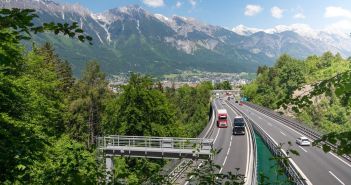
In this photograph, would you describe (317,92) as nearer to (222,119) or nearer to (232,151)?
(232,151)

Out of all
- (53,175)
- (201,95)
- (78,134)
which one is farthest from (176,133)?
(201,95)

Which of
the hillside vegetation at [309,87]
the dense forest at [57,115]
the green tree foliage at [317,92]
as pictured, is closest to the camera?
the green tree foliage at [317,92]

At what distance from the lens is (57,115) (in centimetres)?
4381

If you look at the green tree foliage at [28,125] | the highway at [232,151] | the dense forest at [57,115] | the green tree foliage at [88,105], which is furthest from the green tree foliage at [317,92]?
the green tree foliage at [88,105]

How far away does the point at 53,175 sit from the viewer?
7.36 meters

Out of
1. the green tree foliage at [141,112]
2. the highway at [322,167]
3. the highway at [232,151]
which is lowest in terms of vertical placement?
the highway at [232,151]

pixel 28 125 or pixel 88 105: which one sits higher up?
pixel 28 125

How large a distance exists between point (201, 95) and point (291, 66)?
119 feet

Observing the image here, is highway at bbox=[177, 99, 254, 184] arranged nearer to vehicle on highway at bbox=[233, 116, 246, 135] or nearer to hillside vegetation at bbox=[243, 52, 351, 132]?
vehicle on highway at bbox=[233, 116, 246, 135]

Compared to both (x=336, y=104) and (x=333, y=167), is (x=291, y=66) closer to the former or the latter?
(x=336, y=104)

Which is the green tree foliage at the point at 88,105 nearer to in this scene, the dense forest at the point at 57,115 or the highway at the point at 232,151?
the dense forest at the point at 57,115

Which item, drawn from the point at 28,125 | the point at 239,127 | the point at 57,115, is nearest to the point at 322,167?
the point at 239,127

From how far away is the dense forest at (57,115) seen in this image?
7.04m

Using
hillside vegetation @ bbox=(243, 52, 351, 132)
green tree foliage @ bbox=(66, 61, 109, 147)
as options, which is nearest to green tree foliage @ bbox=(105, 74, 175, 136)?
green tree foliage @ bbox=(66, 61, 109, 147)
